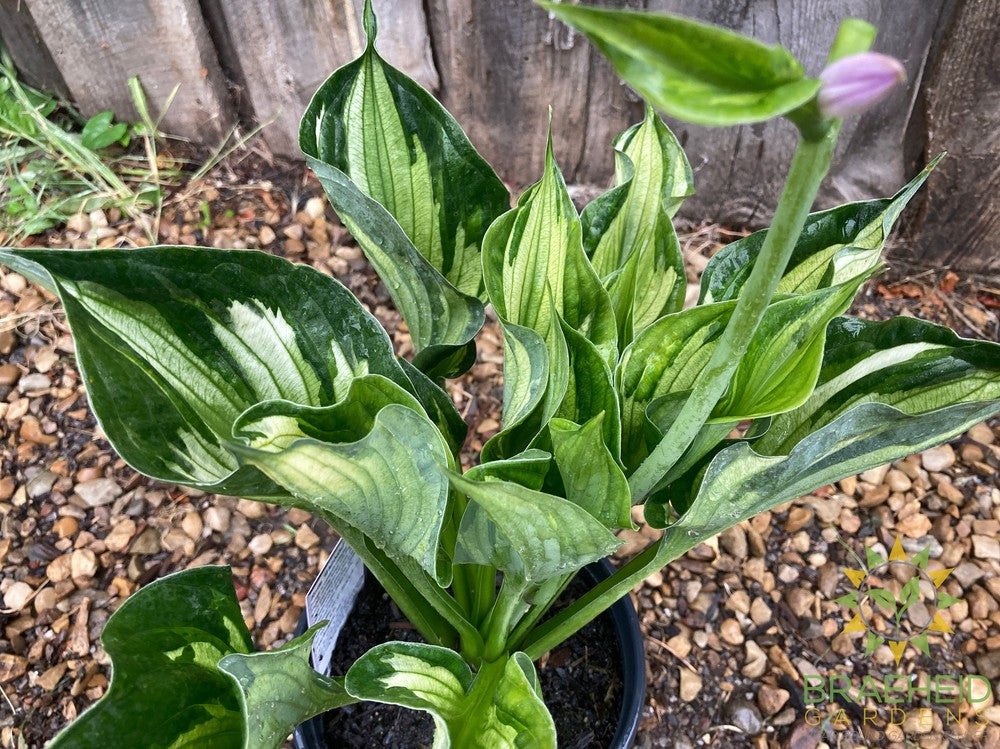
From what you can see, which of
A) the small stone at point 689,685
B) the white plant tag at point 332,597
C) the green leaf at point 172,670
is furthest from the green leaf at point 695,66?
the small stone at point 689,685

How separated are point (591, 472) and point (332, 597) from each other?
0.40 meters

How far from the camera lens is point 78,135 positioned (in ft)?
5.12

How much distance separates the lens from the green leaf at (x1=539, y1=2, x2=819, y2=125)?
279 mm

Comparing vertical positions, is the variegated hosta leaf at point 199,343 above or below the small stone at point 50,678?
above

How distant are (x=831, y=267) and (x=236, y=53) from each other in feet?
3.77

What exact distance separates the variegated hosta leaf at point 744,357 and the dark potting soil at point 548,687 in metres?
0.37

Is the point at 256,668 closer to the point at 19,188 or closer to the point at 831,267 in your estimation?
the point at 831,267

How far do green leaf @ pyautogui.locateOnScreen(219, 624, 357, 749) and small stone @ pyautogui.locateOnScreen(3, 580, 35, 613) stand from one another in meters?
0.67

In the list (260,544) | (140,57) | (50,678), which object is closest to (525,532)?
(260,544)

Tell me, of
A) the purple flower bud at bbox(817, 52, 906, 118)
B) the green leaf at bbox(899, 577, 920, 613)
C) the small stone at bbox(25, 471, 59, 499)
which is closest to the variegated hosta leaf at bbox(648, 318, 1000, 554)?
the purple flower bud at bbox(817, 52, 906, 118)

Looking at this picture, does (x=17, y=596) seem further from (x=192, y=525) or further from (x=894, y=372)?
(x=894, y=372)

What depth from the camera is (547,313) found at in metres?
0.67

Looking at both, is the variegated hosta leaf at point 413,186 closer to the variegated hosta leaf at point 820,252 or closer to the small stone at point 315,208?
the variegated hosta leaf at point 820,252

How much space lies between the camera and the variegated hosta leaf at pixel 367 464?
19.0 inches
